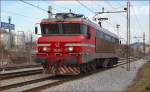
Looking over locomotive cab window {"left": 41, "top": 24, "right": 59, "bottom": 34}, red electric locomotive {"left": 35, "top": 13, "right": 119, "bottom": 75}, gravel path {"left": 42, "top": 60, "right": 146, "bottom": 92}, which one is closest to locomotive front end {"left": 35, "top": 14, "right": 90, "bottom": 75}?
red electric locomotive {"left": 35, "top": 13, "right": 119, "bottom": 75}

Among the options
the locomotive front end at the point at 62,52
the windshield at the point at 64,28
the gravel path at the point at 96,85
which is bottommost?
the gravel path at the point at 96,85

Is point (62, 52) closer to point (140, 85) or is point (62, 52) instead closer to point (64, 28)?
point (64, 28)

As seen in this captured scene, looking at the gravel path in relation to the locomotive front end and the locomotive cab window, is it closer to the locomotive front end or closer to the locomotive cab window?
the locomotive front end

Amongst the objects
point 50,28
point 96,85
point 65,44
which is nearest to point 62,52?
point 65,44

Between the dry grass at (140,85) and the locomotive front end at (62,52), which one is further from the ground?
the locomotive front end at (62,52)

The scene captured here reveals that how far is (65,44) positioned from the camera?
2305 cm

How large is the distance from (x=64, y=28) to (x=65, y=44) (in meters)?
1.52

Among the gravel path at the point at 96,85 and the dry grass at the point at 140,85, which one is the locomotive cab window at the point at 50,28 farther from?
the dry grass at the point at 140,85

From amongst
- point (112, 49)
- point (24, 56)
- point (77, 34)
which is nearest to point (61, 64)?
point (77, 34)

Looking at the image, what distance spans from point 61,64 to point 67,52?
2.55 ft

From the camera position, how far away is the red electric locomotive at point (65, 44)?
22969 mm

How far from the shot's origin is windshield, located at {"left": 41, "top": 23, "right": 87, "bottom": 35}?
950 inches

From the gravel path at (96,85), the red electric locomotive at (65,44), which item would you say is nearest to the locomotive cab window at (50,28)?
the red electric locomotive at (65,44)

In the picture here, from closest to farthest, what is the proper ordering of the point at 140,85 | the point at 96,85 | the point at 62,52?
the point at 140,85, the point at 96,85, the point at 62,52
